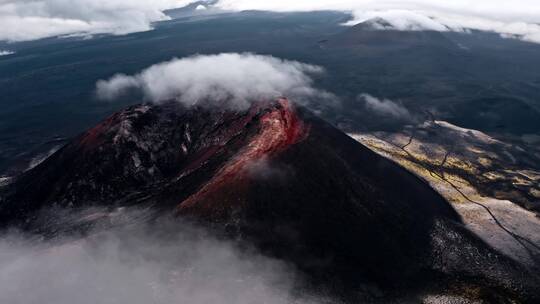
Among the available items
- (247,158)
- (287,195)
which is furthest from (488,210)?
(247,158)

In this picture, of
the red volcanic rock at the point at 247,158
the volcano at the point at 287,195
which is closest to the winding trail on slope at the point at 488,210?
the volcano at the point at 287,195

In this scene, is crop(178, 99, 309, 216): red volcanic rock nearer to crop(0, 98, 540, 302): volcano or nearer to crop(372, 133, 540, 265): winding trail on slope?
crop(0, 98, 540, 302): volcano

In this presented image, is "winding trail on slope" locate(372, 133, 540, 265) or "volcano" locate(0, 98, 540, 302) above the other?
"volcano" locate(0, 98, 540, 302)

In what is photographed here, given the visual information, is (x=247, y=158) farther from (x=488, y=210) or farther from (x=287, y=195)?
(x=488, y=210)

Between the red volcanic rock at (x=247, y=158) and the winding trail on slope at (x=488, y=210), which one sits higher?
the red volcanic rock at (x=247, y=158)

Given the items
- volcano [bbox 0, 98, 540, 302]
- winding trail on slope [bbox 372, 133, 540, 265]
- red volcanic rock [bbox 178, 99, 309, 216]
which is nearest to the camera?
volcano [bbox 0, 98, 540, 302]

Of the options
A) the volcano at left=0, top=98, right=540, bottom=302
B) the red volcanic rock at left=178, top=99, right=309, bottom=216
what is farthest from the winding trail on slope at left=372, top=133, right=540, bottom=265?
the red volcanic rock at left=178, top=99, right=309, bottom=216

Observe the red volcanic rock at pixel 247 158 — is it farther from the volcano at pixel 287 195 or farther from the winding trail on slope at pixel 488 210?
the winding trail on slope at pixel 488 210

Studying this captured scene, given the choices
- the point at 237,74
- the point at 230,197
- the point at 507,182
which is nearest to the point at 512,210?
the point at 507,182

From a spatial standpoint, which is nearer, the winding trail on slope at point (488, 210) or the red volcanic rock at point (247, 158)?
the red volcanic rock at point (247, 158)
